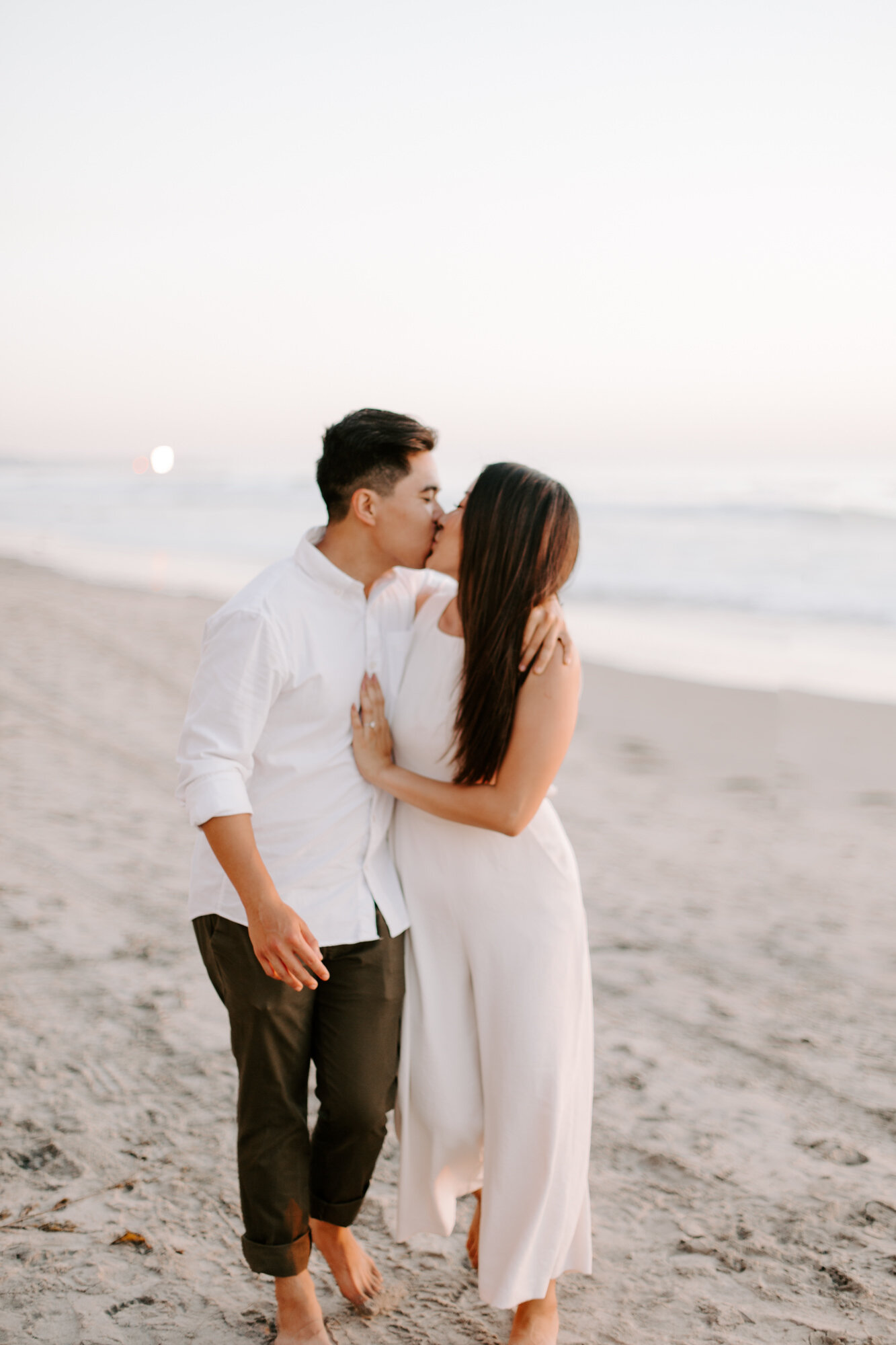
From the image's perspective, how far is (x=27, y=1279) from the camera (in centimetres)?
260

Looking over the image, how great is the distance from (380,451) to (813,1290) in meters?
2.42

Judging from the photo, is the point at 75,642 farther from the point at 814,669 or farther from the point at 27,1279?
the point at 27,1279

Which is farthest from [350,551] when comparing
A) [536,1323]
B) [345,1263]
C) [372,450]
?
[536,1323]

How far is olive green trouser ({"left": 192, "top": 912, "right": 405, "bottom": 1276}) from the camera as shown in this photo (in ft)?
7.90

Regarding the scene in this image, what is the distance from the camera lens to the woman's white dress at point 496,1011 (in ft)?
8.07

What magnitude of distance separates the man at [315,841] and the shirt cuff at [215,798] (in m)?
0.04

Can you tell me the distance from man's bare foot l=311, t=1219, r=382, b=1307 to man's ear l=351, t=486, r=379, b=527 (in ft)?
5.83

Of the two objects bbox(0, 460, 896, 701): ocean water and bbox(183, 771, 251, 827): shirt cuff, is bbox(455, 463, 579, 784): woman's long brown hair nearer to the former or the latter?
bbox(183, 771, 251, 827): shirt cuff

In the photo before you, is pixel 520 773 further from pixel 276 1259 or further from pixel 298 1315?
pixel 298 1315

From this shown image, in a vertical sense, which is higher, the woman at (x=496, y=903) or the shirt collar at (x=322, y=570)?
the shirt collar at (x=322, y=570)

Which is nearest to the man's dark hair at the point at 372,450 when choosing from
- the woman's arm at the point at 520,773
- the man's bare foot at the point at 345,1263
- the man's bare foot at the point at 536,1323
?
the woman's arm at the point at 520,773

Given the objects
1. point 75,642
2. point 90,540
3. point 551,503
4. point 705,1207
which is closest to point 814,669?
point 75,642

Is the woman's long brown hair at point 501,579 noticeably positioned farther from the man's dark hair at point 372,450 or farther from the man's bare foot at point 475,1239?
the man's bare foot at point 475,1239

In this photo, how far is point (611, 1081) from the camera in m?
3.66
